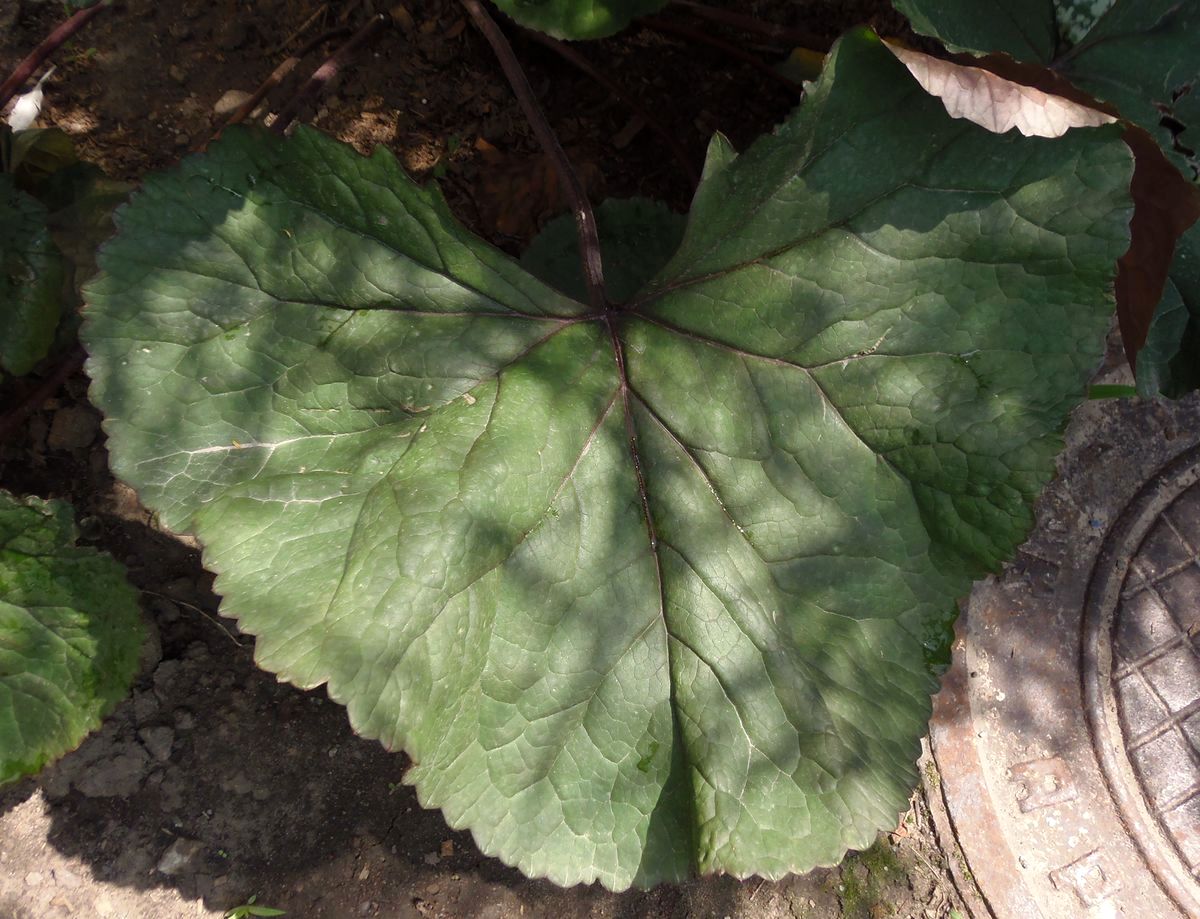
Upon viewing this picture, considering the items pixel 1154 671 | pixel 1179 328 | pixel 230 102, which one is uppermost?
pixel 1179 328

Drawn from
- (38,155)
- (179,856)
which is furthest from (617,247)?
(179,856)

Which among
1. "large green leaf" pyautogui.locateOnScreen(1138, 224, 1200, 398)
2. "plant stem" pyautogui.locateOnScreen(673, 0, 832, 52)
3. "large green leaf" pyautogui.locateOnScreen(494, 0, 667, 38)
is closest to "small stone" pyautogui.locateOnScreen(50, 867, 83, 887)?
"large green leaf" pyautogui.locateOnScreen(494, 0, 667, 38)

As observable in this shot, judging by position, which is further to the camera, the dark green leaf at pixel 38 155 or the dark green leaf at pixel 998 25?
the dark green leaf at pixel 38 155

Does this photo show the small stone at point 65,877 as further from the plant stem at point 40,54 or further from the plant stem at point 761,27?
the plant stem at point 761,27

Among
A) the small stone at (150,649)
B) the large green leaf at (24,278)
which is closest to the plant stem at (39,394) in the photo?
the large green leaf at (24,278)

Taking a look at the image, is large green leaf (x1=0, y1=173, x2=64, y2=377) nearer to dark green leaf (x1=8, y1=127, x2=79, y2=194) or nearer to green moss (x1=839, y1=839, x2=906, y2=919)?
dark green leaf (x1=8, y1=127, x2=79, y2=194)

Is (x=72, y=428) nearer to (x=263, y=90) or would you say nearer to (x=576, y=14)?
(x=263, y=90)

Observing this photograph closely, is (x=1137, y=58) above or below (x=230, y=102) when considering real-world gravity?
above
